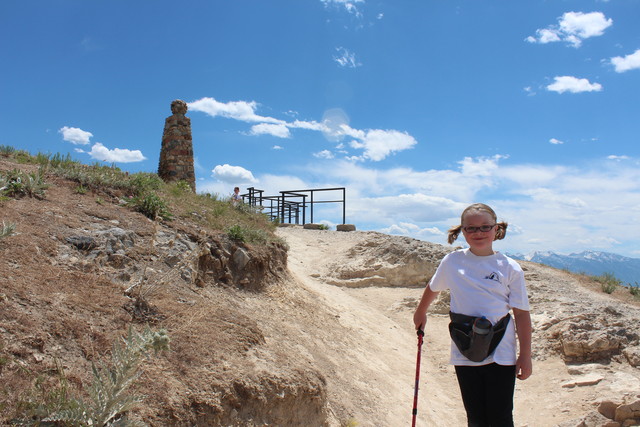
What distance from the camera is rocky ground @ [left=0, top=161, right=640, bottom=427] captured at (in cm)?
324

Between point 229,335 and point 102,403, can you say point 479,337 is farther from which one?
point 229,335

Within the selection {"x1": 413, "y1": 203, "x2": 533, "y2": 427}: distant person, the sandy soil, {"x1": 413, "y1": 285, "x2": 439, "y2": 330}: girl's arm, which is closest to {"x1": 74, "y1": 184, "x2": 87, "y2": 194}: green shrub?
the sandy soil

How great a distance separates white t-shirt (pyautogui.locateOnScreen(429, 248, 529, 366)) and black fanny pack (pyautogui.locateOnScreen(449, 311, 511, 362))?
0.14ft

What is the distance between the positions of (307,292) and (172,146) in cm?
649

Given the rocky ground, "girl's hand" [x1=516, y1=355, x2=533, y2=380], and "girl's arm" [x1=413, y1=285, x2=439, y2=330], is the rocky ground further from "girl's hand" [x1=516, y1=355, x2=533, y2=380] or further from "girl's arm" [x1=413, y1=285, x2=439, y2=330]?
"girl's hand" [x1=516, y1=355, x2=533, y2=380]

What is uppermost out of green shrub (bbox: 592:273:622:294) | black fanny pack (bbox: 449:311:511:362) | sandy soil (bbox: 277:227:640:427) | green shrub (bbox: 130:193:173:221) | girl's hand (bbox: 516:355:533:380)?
green shrub (bbox: 130:193:173:221)

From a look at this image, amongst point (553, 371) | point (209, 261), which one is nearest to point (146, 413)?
point (209, 261)

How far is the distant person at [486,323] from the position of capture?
279 centimetres

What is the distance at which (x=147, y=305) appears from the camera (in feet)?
14.1

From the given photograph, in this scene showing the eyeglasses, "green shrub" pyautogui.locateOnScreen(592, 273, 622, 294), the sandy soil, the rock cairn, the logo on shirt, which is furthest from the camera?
"green shrub" pyautogui.locateOnScreen(592, 273, 622, 294)

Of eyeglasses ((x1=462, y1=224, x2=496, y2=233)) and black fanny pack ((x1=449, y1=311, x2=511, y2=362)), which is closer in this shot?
black fanny pack ((x1=449, y1=311, x2=511, y2=362))

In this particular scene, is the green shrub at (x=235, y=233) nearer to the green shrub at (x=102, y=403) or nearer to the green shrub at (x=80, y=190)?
the green shrub at (x=80, y=190)

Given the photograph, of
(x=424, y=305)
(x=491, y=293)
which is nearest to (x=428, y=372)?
(x=424, y=305)

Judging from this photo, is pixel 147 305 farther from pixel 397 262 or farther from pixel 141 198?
pixel 397 262
